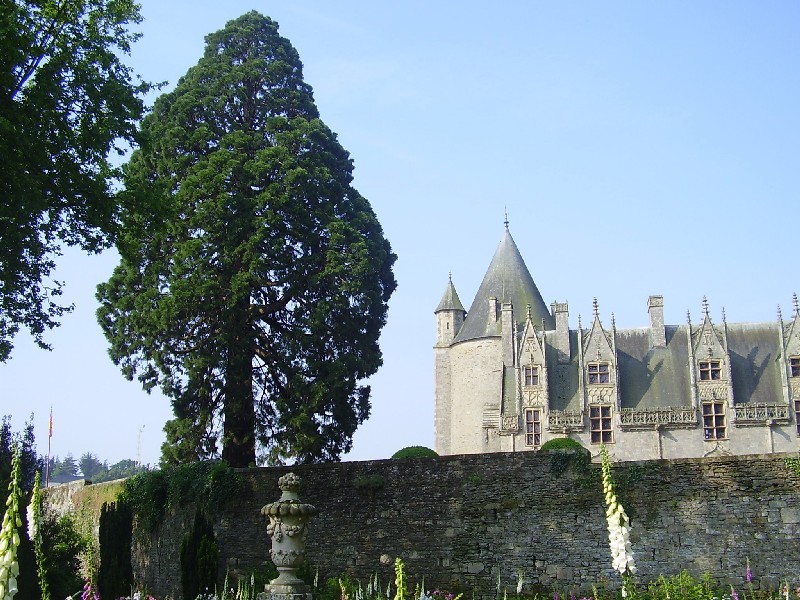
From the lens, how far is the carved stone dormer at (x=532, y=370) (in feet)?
122

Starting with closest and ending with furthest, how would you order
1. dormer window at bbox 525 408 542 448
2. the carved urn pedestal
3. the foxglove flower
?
the foxglove flower, the carved urn pedestal, dormer window at bbox 525 408 542 448

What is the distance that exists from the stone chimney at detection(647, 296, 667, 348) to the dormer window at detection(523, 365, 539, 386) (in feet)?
17.1

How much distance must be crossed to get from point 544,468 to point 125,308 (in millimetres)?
12426

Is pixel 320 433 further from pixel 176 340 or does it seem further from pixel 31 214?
pixel 31 214

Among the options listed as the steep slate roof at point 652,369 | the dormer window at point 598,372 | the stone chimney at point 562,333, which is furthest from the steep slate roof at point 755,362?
the stone chimney at point 562,333

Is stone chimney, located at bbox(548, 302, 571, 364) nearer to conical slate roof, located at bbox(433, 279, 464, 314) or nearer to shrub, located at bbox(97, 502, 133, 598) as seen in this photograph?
conical slate roof, located at bbox(433, 279, 464, 314)

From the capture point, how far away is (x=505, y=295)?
41.4m

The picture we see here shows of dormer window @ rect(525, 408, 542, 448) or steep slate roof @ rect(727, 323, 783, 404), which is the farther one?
dormer window @ rect(525, 408, 542, 448)

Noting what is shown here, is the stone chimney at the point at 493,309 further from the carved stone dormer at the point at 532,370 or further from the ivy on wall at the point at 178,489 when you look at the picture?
the ivy on wall at the point at 178,489

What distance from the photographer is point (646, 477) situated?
15.6 m

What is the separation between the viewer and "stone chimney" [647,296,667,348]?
3766cm

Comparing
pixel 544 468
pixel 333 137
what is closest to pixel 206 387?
pixel 333 137

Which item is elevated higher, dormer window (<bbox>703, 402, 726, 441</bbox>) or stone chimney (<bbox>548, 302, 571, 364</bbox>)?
stone chimney (<bbox>548, 302, 571, 364</bbox>)

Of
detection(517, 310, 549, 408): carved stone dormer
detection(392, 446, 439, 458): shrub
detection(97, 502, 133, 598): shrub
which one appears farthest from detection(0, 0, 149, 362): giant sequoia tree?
detection(517, 310, 549, 408): carved stone dormer
